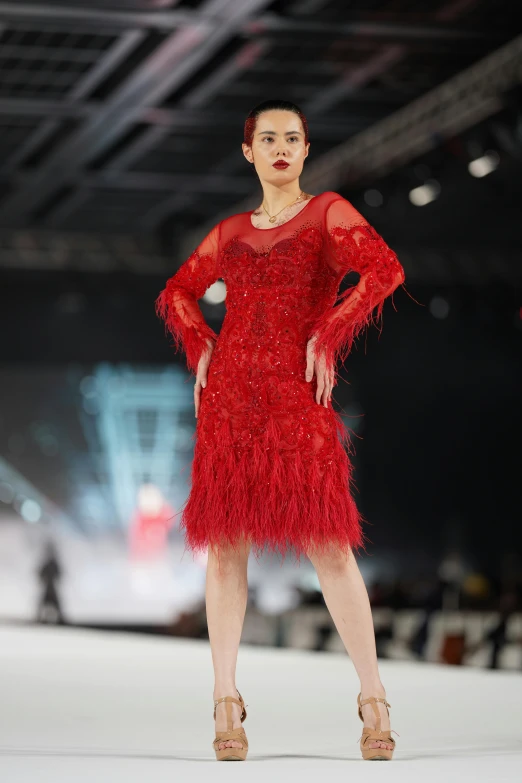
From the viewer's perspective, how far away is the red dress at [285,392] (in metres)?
2.66

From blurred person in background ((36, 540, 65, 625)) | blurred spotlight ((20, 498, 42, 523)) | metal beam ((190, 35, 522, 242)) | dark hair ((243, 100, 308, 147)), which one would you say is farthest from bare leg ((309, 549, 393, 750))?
blurred spotlight ((20, 498, 42, 523))

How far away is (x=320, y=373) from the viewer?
2.67 metres

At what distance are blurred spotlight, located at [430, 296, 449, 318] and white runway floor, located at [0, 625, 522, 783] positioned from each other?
31.1 ft

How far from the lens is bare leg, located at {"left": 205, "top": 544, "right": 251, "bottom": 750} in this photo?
2.68 m

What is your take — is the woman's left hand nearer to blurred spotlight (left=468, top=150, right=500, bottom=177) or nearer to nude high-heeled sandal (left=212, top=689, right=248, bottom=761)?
nude high-heeled sandal (left=212, top=689, right=248, bottom=761)

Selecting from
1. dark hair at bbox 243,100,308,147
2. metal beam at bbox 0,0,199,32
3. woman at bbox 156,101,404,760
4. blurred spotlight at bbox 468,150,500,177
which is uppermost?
metal beam at bbox 0,0,199,32

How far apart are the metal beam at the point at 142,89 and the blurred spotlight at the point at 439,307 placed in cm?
449

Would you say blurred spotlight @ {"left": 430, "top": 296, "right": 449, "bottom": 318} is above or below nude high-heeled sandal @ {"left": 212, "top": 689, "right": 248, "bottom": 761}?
above

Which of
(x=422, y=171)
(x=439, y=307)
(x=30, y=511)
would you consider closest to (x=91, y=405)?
(x=30, y=511)

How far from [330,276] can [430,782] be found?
3.62 ft

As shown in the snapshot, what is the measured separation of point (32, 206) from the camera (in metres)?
12.9

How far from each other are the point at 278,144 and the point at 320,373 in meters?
0.51

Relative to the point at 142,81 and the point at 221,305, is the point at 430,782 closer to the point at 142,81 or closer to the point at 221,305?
the point at 142,81

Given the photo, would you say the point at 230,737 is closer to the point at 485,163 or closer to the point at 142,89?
the point at 485,163
